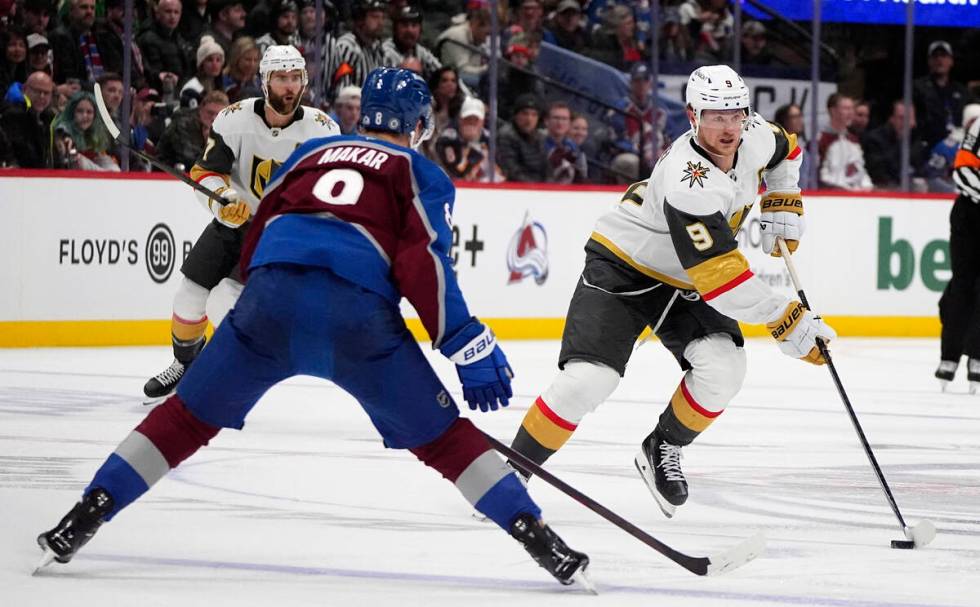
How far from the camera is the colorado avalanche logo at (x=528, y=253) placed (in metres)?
9.72

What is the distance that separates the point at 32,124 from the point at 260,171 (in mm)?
2861

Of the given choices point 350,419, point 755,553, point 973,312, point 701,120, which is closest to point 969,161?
point 973,312

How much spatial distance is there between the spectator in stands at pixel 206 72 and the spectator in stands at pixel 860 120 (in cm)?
448

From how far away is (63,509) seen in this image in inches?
153

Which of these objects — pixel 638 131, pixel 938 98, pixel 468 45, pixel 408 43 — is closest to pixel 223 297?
pixel 408 43

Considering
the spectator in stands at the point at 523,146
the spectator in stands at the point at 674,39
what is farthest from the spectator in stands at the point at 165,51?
the spectator in stands at the point at 674,39

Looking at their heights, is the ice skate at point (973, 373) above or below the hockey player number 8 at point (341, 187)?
below

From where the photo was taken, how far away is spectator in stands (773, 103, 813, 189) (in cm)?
1070

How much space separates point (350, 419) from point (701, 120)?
233 centimetres

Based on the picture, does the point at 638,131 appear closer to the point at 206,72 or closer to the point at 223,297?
the point at 206,72

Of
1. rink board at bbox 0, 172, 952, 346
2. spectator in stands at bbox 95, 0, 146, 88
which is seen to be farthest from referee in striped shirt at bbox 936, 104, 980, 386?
spectator in stands at bbox 95, 0, 146, 88

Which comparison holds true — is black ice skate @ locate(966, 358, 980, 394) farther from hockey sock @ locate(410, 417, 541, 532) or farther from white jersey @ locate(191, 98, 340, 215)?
hockey sock @ locate(410, 417, 541, 532)

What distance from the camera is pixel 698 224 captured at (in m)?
3.85

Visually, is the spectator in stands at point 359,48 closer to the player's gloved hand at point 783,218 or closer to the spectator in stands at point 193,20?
the spectator in stands at point 193,20
